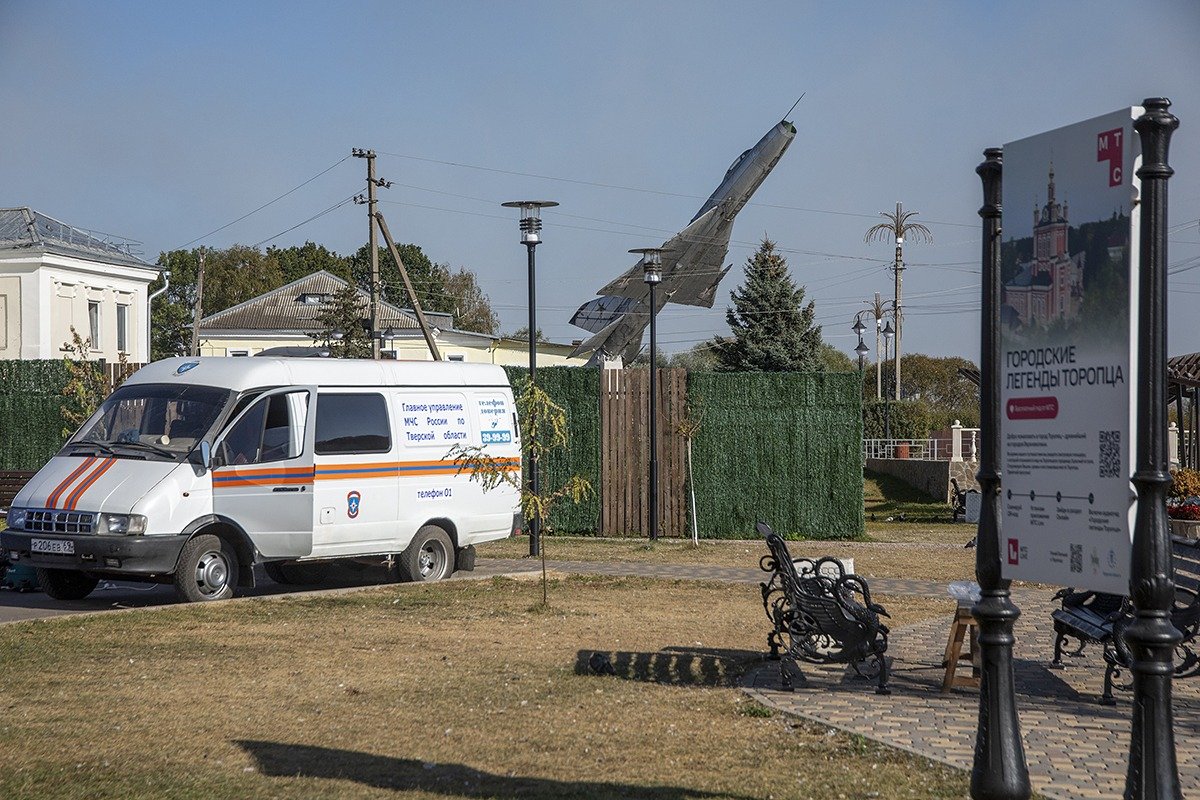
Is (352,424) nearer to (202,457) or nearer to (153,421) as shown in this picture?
(202,457)

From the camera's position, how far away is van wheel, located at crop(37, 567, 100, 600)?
1374 cm

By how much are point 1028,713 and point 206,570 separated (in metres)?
8.50

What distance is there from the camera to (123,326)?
5569cm

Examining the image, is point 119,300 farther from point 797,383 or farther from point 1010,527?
point 1010,527

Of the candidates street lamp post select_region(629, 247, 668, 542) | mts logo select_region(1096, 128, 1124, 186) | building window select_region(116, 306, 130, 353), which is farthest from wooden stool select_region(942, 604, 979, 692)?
building window select_region(116, 306, 130, 353)

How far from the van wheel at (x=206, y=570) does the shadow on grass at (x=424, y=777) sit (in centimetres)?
610

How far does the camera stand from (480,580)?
50.8 ft

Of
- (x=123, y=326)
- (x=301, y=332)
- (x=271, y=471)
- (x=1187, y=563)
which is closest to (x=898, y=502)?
(x=1187, y=563)

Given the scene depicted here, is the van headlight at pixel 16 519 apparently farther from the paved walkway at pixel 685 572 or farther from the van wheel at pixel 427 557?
the paved walkway at pixel 685 572

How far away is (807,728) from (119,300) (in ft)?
170

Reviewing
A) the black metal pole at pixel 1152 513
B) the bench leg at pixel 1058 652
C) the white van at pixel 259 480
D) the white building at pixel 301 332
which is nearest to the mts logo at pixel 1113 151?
the black metal pole at pixel 1152 513

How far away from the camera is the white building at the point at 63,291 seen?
165ft

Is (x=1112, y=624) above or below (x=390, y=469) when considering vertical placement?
below

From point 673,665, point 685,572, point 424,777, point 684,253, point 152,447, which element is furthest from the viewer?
point 684,253
